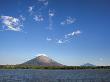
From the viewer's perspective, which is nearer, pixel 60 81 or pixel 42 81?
pixel 60 81

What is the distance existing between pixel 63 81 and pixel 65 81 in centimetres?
65

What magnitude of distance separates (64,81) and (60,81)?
85 cm

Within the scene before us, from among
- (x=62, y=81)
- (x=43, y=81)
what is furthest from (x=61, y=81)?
(x=43, y=81)

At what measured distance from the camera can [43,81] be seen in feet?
108

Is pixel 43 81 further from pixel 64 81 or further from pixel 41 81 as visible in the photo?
pixel 64 81

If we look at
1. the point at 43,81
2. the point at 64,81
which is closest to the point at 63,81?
the point at 64,81

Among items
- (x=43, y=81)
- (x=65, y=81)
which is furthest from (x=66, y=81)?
(x=43, y=81)

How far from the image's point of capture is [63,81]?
31.2 m

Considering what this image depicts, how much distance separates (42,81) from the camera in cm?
3303

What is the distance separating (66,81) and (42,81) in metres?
3.34

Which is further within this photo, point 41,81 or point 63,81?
point 41,81

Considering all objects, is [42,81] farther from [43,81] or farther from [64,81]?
[64,81]

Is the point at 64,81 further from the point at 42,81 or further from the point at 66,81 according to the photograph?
the point at 42,81

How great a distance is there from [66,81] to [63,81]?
90 centimetres
